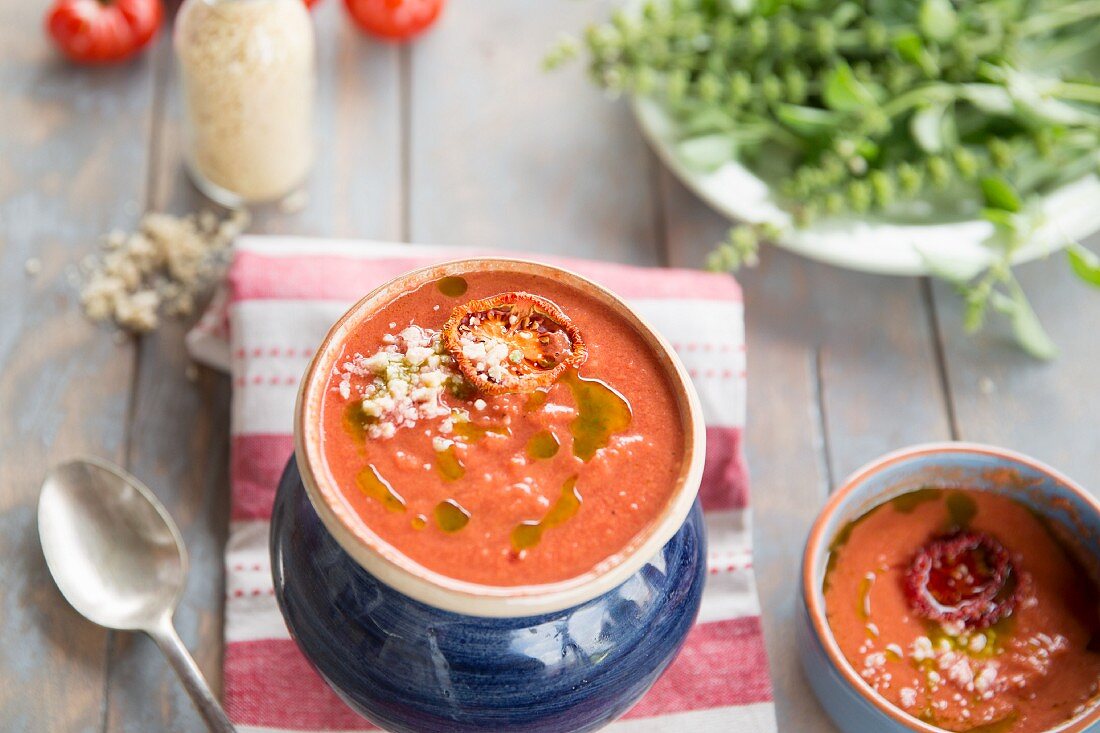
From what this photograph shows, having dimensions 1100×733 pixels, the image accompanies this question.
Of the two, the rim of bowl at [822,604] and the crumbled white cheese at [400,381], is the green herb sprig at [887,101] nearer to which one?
the rim of bowl at [822,604]

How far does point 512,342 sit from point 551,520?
19 cm

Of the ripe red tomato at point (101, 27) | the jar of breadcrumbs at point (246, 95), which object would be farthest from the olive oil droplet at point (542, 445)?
the ripe red tomato at point (101, 27)

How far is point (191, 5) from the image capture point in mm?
1570

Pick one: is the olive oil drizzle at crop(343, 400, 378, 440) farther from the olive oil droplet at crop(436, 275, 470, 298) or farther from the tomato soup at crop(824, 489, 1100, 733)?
the tomato soup at crop(824, 489, 1100, 733)

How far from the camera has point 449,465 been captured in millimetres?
1059

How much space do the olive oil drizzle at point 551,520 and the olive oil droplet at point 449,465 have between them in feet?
0.24

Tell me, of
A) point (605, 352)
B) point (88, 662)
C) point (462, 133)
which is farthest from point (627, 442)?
point (462, 133)

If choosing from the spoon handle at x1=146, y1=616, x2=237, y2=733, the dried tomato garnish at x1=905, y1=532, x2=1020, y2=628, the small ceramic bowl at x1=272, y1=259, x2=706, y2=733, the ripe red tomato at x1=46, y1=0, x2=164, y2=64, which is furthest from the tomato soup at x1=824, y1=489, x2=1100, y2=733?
the ripe red tomato at x1=46, y1=0, x2=164, y2=64

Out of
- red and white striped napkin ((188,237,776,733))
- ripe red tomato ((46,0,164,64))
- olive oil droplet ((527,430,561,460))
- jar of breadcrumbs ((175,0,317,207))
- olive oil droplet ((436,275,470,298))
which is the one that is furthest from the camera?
ripe red tomato ((46,0,164,64))

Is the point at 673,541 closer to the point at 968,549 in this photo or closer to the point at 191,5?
the point at 968,549

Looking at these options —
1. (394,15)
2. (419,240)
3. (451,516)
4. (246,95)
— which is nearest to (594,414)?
(451,516)

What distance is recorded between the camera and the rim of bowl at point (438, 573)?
3.15 ft

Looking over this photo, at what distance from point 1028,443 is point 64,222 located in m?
1.36

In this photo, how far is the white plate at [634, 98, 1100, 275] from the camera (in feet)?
5.13
